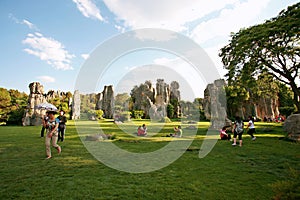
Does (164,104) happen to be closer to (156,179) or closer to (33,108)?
(33,108)

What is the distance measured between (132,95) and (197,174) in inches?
1844

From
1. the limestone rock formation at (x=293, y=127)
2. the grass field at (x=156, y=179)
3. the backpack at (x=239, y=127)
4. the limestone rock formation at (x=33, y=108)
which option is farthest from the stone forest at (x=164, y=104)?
the grass field at (x=156, y=179)

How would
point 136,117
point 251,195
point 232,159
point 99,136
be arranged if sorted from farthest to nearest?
point 136,117 < point 99,136 < point 232,159 < point 251,195

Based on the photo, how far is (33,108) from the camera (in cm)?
2436

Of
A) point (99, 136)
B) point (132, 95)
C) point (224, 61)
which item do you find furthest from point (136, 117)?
point (99, 136)

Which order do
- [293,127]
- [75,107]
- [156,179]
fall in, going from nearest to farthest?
[156,179] → [293,127] → [75,107]

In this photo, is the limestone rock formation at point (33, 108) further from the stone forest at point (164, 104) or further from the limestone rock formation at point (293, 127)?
the limestone rock formation at point (293, 127)

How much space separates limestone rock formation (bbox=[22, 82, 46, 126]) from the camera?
24000 mm

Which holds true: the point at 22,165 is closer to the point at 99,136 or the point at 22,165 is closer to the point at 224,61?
the point at 99,136

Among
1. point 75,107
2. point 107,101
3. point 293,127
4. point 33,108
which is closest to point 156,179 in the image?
point 293,127

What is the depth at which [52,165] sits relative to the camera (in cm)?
615

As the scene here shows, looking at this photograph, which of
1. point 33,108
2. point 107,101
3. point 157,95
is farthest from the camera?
point 157,95

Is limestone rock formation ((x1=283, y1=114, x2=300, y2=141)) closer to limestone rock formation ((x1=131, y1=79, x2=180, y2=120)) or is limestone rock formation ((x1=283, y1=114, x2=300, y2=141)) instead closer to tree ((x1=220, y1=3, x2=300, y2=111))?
tree ((x1=220, y1=3, x2=300, y2=111))

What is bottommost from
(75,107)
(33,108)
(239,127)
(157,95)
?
(239,127)
